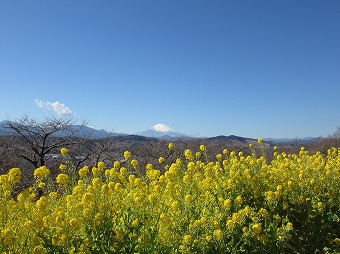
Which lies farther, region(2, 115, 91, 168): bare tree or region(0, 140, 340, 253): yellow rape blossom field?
region(2, 115, 91, 168): bare tree

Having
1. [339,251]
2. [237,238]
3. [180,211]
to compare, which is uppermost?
[180,211]

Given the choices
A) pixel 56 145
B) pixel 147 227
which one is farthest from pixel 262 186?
pixel 56 145

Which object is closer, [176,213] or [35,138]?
[176,213]

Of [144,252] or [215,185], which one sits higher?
[215,185]

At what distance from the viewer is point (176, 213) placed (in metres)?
3.89

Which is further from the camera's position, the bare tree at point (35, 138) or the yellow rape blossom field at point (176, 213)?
the bare tree at point (35, 138)

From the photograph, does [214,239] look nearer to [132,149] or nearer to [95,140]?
[95,140]

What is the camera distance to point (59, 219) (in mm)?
2990

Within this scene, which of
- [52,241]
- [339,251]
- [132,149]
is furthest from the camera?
[132,149]

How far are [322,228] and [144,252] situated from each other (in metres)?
3.17

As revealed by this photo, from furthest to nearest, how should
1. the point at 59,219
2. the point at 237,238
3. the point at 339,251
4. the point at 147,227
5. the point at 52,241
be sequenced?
the point at 339,251 → the point at 237,238 → the point at 147,227 → the point at 59,219 → the point at 52,241

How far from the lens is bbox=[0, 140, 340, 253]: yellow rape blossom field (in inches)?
119

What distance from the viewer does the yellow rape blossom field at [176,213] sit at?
302cm

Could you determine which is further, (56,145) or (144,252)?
(56,145)
